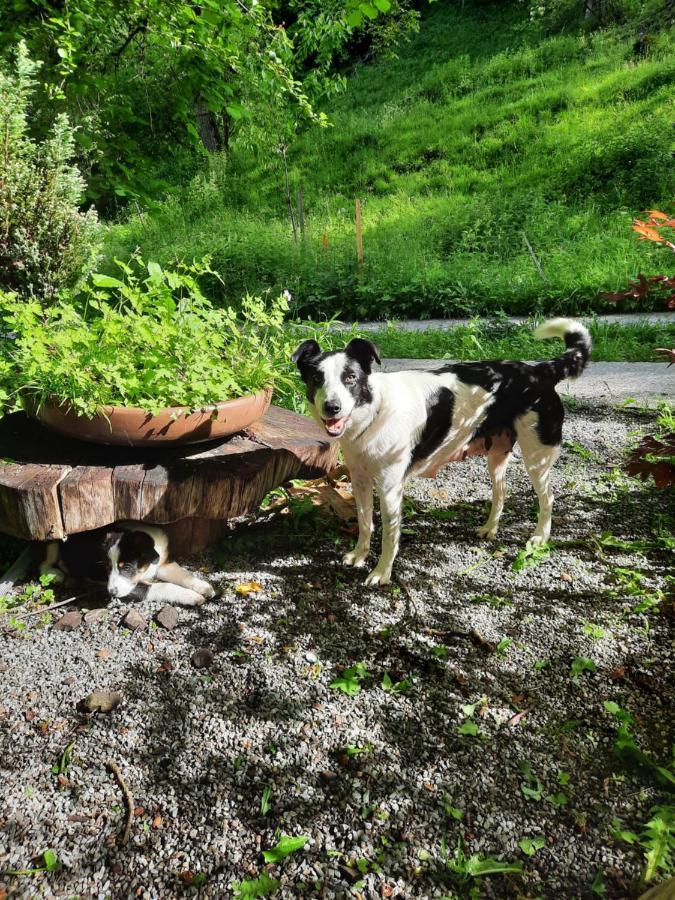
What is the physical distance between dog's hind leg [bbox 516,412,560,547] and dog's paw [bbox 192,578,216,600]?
1648 millimetres

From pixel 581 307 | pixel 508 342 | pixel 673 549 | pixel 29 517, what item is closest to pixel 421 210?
pixel 581 307

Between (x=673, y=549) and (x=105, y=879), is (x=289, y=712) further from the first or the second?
(x=673, y=549)

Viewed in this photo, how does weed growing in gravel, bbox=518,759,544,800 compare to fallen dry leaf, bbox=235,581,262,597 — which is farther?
fallen dry leaf, bbox=235,581,262,597

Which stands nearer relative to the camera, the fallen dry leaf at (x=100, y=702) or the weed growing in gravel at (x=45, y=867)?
the weed growing in gravel at (x=45, y=867)

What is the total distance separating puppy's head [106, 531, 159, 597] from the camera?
2607 millimetres

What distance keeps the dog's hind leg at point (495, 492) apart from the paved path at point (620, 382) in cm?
191

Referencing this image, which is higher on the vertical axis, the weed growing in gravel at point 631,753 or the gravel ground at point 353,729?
the weed growing in gravel at point 631,753

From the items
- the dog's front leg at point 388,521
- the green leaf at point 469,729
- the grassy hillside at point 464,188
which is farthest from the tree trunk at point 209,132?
the green leaf at point 469,729

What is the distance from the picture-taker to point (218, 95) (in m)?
6.02

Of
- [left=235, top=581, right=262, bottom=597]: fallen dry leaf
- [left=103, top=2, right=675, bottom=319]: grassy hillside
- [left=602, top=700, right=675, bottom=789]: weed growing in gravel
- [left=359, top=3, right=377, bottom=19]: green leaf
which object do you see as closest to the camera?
[left=602, top=700, right=675, bottom=789]: weed growing in gravel

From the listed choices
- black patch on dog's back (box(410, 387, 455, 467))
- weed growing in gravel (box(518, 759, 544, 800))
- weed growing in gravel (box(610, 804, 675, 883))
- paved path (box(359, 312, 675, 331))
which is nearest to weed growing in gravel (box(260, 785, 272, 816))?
weed growing in gravel (box(518, 759, 544, 800))

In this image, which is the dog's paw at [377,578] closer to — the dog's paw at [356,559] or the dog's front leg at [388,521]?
the dog's front leg at [388,521]

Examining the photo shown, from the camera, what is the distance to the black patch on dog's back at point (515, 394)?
2781 mm

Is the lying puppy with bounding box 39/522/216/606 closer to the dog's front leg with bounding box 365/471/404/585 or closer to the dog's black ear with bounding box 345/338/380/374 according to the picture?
the dog's front leg with bounding box 365/471/404/585
